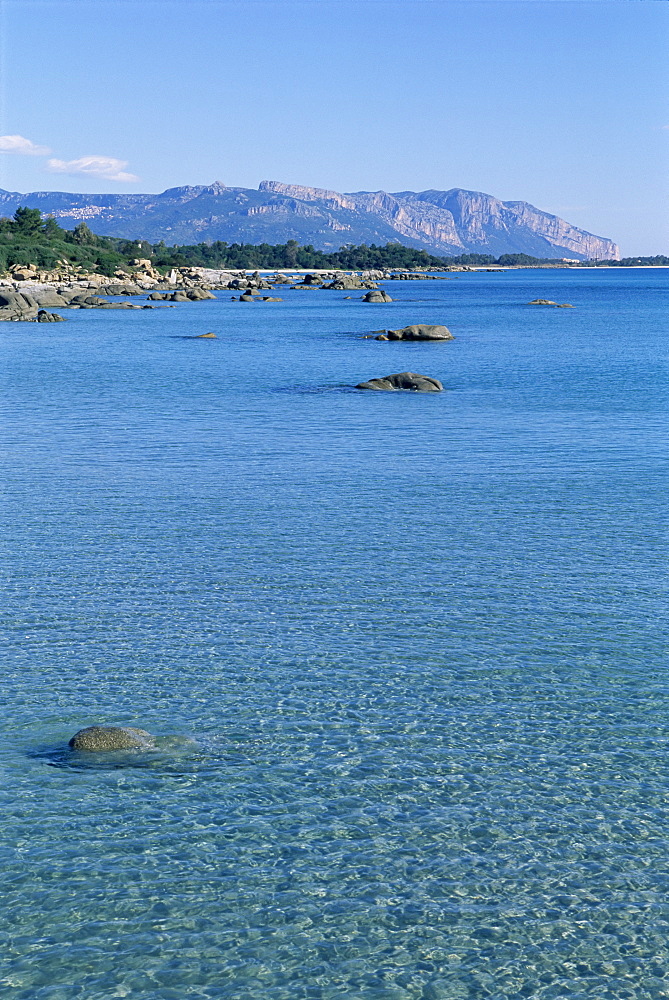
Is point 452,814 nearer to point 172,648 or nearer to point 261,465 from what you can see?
point 172,648

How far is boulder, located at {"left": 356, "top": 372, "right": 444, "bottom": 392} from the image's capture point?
2093 inches

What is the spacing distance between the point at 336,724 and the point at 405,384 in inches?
1579

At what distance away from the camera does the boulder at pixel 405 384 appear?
53.2 m

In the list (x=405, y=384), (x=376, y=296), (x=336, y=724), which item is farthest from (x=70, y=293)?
(x=336, y=724)

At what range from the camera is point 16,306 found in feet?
Result: 392

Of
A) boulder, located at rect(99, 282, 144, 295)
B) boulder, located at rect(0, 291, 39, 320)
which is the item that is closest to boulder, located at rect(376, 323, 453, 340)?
boulder, located at rect(0, 291, 39, 320)

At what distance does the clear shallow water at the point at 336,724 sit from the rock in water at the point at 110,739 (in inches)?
8.5

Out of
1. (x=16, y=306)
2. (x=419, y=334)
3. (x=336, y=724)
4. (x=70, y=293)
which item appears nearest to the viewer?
(x=336, y=724)

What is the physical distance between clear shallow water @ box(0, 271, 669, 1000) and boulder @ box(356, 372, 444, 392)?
59.6 feet

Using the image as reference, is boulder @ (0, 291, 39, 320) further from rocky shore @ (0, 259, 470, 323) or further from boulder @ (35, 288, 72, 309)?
boulder @ (35, 288, 72, 309)

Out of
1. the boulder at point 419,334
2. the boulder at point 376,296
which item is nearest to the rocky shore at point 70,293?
the boulder at point 376,296

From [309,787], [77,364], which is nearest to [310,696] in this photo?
[309,787]

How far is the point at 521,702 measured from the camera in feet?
49.6

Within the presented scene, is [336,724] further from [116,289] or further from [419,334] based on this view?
[116,289]
